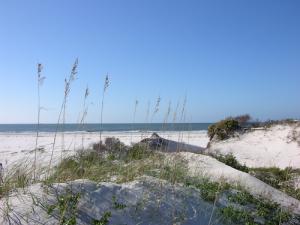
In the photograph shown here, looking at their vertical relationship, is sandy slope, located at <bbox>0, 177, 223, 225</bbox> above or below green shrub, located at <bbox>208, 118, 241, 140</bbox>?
below

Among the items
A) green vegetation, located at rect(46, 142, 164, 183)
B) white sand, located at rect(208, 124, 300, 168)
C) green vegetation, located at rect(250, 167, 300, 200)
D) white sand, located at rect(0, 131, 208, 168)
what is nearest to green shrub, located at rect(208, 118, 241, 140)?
white sand, located at rect(208, 124, 300, 168)

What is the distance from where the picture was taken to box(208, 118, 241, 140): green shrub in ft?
58.1

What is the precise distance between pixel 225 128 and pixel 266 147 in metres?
2.27

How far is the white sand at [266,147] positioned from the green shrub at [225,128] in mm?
491

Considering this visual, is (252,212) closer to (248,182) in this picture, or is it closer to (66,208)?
(248,182)

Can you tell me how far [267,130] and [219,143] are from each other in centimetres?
225

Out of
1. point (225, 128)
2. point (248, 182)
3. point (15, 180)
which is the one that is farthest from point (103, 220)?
point (225, 128)

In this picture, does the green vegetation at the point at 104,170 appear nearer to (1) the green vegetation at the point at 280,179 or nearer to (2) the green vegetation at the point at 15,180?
(2) the green vegetation at the point at 15,180

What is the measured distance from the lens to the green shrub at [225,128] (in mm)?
17703

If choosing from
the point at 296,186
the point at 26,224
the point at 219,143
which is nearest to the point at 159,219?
the point at 26,224

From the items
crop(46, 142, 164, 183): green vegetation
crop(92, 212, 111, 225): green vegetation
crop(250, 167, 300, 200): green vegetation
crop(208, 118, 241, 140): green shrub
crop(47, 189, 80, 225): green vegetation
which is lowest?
crop(250, 167, 300, 200): green vegetation

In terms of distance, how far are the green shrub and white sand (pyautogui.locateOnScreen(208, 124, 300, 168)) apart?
0.49 metres

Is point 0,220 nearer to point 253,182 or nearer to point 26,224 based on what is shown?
point 26,224

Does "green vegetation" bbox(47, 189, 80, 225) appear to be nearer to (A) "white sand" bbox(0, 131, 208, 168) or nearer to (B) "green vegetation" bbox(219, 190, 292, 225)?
(A) "white sand" bbox(0, 131, 208, 168)
